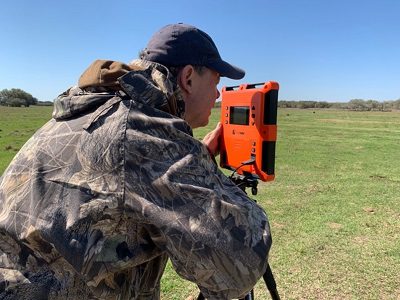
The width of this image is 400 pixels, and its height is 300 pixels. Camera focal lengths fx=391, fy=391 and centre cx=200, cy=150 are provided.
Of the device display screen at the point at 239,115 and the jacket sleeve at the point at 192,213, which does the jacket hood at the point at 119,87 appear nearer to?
the jacket sleeve at the point at 192,213

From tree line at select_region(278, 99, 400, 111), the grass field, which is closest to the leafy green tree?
tree line at select_region(278, 99, 400, 111)

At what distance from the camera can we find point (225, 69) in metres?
1.53

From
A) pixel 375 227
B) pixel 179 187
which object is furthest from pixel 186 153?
pixel 375 227

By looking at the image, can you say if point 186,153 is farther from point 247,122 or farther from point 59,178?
point 247,122

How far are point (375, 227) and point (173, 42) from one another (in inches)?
216

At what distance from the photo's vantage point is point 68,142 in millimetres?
1221

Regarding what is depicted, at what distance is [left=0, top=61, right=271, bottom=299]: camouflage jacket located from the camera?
1.13 m

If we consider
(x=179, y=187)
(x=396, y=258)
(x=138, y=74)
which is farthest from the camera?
(x=396, y=258)

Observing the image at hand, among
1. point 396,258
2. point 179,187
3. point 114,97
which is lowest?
point 396,258

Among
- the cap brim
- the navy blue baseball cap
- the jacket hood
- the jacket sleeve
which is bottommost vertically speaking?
the jacket sleeve

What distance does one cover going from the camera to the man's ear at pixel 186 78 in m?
1.41

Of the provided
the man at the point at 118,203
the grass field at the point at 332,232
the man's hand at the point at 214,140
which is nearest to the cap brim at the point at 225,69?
the man at the point at 118,203

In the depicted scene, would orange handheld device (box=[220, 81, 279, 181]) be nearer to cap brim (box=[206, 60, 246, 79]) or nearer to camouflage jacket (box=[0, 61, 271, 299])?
cap brim (box=[206, 60, 246, 79])

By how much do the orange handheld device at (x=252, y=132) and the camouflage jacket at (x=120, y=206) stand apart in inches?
46.1
